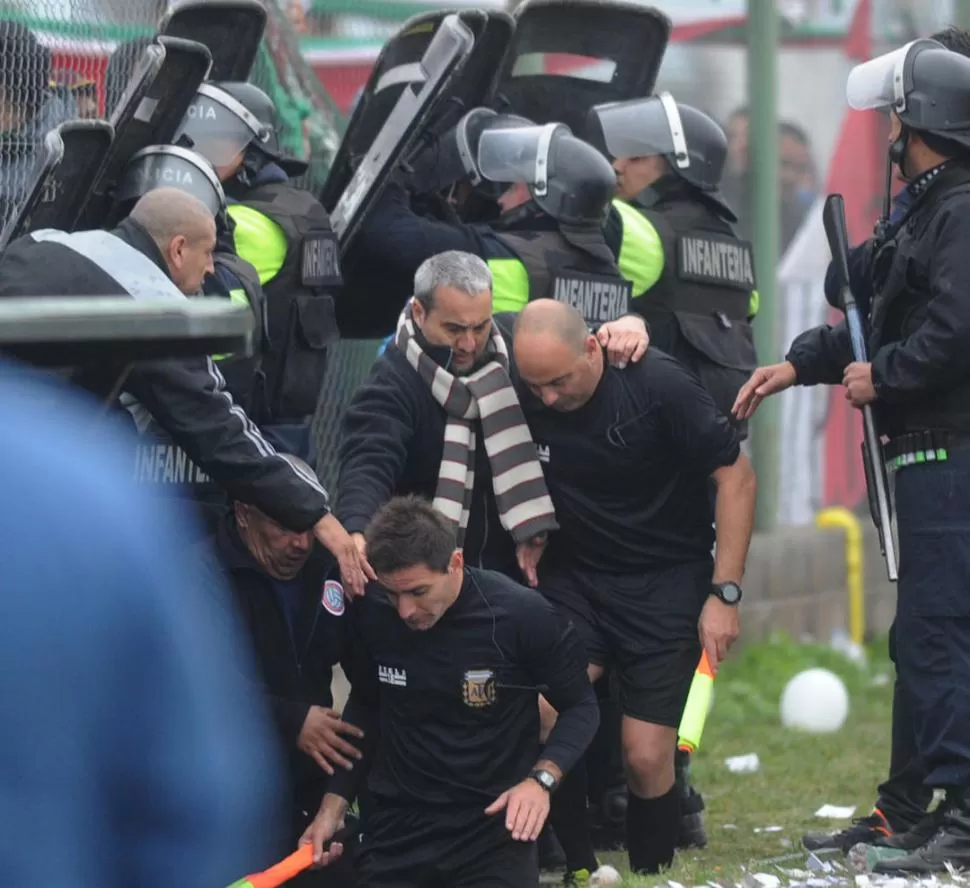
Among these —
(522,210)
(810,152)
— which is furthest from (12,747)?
(810,152)

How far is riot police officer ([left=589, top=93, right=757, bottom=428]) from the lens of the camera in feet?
22.5

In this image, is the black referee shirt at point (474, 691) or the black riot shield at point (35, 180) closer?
the black referee shirt at point (474, 691)

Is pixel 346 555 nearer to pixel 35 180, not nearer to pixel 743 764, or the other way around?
pixel 35 180

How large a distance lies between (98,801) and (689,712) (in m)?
2.93

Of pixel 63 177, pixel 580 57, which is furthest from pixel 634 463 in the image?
pixel 580 57

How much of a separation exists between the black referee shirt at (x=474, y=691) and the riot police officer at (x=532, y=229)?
1314mm

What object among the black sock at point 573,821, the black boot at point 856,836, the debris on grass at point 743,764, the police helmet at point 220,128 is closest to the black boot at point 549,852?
the black sock at point 573,821

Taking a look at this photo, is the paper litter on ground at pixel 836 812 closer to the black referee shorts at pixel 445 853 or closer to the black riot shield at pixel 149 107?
the black referee shorts at pixel 445 853

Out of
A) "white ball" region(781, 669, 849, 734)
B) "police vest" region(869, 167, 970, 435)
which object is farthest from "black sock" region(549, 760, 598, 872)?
"white ball" region(781, 669, 849, 734)

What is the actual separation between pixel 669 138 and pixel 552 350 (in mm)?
1588

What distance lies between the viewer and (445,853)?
5375 millimetres

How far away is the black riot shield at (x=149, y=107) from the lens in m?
5.88

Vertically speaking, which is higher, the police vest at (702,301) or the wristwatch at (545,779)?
the police vest at (702,301)

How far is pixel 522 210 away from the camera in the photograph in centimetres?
671
